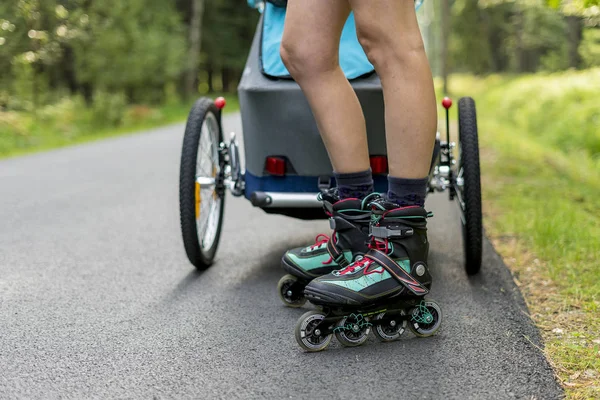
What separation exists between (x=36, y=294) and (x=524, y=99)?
1408cm

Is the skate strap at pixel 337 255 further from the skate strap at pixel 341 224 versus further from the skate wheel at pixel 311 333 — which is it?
the skate wheel at pixel 311 333

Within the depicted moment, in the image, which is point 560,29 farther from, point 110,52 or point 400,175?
point 400,175

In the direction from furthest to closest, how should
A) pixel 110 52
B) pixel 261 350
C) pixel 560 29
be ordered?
pixel 560 29 → pixel 110 52 → pixel 261 350

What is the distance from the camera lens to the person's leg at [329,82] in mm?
2305

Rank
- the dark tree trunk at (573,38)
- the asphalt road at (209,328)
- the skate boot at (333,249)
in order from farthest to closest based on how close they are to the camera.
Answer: the dark tree trunk at (573,38)
the skate boot at (333,249)
the asphalt road at (209,328)

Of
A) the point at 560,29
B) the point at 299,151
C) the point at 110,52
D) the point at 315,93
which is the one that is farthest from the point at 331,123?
the point at 560,29

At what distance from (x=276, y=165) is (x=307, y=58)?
0.89 meters

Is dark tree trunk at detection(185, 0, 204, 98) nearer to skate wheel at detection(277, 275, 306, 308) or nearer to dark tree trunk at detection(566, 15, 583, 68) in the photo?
dark tree trunk at detection(566, 15, 583, 68)

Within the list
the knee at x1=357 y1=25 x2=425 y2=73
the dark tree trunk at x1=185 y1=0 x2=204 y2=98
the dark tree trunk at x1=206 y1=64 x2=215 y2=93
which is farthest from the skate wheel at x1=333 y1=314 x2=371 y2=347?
the dark tree trunk at x1=206 y1=64 x2=215 y2=93

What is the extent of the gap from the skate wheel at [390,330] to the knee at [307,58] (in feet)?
2.77

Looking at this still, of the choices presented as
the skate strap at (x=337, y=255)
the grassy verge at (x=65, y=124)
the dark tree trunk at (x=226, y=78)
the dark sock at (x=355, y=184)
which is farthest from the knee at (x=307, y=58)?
the dark tree trunk at (x=226, y=78)

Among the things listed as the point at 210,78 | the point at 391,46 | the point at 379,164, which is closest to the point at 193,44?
the point at 210,78

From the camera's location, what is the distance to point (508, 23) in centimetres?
3791

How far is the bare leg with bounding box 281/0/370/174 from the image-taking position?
230 cm
